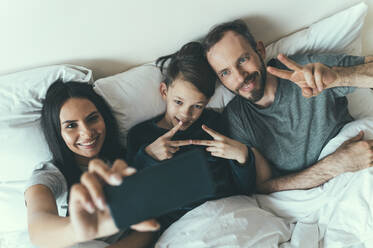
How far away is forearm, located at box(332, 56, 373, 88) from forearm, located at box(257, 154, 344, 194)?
0.25 metres

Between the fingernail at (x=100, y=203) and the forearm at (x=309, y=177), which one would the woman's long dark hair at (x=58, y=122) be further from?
the forearm at (x=309, y=177)

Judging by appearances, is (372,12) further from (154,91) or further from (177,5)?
(154,91)

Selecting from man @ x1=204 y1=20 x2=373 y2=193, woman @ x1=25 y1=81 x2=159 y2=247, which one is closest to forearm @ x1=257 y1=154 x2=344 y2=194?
man @ x1=204 y1=20 x2=373 y2=193

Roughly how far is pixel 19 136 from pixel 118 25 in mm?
499

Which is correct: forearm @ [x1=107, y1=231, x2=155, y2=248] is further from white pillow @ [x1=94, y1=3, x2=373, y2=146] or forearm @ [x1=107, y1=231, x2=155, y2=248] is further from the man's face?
the man's face

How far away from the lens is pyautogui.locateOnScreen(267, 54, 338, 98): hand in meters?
0.80

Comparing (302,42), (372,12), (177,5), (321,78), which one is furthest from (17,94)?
(372,12)

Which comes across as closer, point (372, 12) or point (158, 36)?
point (158, 36)

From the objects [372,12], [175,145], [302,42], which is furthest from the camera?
[372,12]

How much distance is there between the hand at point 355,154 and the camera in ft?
3.01

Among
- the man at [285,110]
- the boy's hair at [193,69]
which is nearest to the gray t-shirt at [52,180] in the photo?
the boy's hair at [193,69]

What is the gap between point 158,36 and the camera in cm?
107

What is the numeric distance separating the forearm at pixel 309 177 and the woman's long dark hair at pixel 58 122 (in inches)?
23.0

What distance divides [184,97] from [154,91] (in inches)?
5.9
